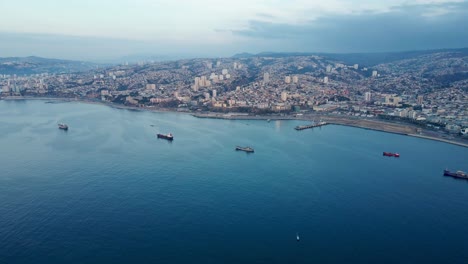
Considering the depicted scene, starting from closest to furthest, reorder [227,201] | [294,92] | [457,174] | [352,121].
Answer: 1. [227,201]
2. [457,174]
3. [352,121]
4. [294,92]

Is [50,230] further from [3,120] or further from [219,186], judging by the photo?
[3,120]

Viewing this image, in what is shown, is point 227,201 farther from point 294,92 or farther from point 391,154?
point 294,92

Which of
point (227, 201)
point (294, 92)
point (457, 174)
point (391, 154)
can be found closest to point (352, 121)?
→ point (391, 154)

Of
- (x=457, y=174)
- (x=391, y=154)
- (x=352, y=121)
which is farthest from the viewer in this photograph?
(x=352, y=121)

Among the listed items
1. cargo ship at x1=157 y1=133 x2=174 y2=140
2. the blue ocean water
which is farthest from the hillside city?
cargo ship at x1=157 y1=133 x2=174 y2=140

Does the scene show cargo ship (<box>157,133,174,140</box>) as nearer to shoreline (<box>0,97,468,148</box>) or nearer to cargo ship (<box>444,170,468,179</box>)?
shoreline (<box>0,97,468,148</box>)

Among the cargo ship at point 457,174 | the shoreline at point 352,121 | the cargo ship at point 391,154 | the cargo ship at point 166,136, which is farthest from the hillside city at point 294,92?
the cargo ship at point 166,136
